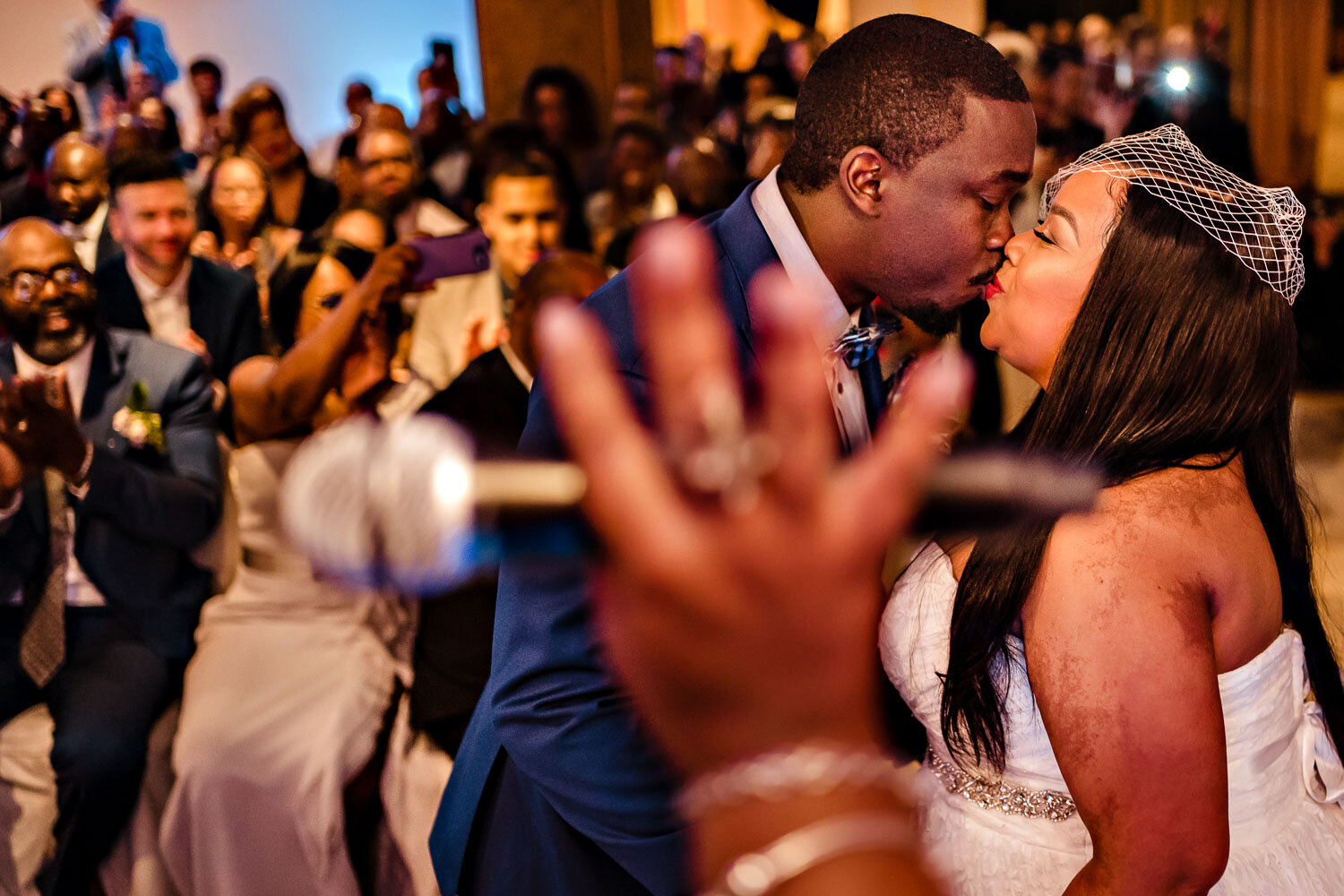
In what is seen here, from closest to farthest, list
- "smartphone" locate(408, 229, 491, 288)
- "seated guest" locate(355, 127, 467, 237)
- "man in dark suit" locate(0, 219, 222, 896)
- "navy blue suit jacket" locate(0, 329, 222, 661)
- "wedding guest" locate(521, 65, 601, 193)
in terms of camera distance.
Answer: "man in dark suit" locate(0, 219, 222, 896) → "navy blue suit jacket" locate(0, 329, 222, 661) → "smartphone" locate(408, 229, 491, 288) → "seated guest" locate(355, 127, 467, 237) → "wedding guest" locate(521, 65, 601, 193)

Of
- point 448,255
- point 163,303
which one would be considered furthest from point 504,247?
point 163,303

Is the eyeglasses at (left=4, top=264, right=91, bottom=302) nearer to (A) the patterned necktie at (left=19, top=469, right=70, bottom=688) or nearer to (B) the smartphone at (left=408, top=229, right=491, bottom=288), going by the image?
(A) the patterned necktie at (left=19, top=469, right=70, bottom=688)

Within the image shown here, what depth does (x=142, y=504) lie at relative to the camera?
263 cm

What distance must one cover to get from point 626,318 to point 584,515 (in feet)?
2.87

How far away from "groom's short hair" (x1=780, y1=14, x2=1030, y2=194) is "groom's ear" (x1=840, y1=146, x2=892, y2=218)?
0.07 ft

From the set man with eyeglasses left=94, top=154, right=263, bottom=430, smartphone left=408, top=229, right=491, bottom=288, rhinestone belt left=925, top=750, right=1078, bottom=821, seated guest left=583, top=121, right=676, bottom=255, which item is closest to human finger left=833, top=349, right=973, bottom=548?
rhinestone belt left=925, top=750, right=1078, bottom=821

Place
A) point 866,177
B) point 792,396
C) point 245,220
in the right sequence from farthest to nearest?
point 245,220 < point 866,177 < point 792,396

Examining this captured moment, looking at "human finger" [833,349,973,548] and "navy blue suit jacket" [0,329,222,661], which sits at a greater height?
"human finger" [833,349,973,548]

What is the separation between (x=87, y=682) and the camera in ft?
8.53

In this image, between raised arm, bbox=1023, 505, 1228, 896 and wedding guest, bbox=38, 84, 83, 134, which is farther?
wedding guest, bbox=38, 84, 83, 134

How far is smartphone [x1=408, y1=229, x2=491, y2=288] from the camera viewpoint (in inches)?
118

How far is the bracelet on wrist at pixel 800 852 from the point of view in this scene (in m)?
0.60

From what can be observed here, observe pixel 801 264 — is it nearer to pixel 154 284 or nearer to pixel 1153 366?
pixel 1153 366

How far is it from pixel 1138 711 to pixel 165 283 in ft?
10.8
